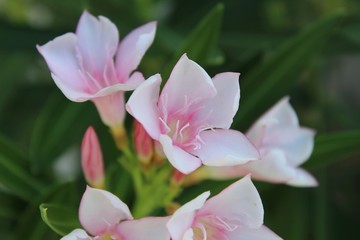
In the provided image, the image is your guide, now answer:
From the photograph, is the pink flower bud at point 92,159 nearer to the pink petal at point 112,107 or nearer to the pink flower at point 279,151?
the pink petal at point 112,107

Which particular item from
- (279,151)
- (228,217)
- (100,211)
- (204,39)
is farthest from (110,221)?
(204,39)

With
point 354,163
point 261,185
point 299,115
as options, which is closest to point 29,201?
point 261,185

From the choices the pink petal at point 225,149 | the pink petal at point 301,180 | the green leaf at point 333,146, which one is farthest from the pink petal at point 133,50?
the green leaf at point 333,146

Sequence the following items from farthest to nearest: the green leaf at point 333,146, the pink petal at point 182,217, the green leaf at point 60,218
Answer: the green leaf at point 333,146 → the green leaf at point 60,218 → the pink petal at point 182,217

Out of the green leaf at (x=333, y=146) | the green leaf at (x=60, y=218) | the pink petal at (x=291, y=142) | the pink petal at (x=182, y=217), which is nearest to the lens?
the pink petal at (x=182, y=217)

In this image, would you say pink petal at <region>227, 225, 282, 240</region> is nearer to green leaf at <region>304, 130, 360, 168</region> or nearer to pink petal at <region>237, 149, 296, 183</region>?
pink petal at <region>237, 149, 296, 183</region>

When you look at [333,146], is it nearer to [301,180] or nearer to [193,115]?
[301,180]

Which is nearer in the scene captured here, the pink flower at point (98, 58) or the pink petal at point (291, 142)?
the pink flower at point (98, 58)
